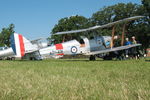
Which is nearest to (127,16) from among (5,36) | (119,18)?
(119,18)

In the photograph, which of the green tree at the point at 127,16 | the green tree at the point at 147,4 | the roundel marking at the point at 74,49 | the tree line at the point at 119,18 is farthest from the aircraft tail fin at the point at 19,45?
the green tree at the point at 147,4

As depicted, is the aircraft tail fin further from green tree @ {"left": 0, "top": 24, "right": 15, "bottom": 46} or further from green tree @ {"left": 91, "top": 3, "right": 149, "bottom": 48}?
green tree @ {"left": 0, "top": 24, "right": 15, "bottom": 46}

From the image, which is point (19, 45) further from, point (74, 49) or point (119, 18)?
point (119, 18)

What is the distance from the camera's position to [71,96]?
324cm

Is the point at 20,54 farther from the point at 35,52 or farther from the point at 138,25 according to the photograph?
the point at 138,25

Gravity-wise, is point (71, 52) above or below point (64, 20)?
below

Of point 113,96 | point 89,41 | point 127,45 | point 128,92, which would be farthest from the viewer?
point 89,41

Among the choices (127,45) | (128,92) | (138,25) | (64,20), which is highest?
(64,20)

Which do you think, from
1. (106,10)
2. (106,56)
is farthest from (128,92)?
(106,10)

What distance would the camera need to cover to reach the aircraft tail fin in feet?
66.1

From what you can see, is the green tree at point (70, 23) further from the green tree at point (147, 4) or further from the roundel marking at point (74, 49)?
the roundel marking at point (74, 49)

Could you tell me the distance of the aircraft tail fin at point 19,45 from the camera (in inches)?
793

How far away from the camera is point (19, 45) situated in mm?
20359

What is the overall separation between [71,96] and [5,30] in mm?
69042
